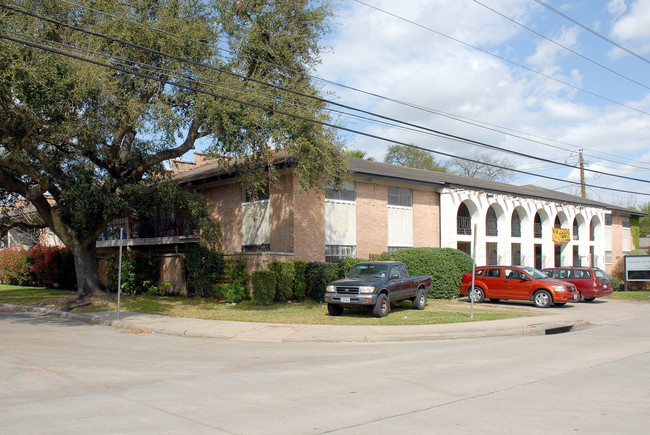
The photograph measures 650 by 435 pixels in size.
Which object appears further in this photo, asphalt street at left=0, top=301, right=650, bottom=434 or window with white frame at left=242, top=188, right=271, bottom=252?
window with white frame at left=242, top=188, right=271, bottom=252

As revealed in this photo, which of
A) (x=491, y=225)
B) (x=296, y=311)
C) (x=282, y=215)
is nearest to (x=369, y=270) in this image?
(x=296, y=311)

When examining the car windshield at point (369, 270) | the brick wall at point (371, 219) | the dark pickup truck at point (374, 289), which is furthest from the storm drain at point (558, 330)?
the brick wall at point (371, 219)

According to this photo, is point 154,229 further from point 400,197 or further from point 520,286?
point 520,286


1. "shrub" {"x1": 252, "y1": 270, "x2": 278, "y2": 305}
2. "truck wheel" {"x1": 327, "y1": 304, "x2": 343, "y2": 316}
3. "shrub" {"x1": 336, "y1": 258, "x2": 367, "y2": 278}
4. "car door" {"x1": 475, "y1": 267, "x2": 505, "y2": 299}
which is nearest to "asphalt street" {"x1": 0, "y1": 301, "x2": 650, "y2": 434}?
"truck wheel" {"x1": 327, "y1": 304, "x2": 343, "y2": 316}

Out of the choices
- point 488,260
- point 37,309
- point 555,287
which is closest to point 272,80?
point 37,309

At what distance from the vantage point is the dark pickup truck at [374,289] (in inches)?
632

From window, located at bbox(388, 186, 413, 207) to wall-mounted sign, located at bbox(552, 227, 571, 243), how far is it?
13.9m

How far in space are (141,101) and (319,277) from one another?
9.19 m

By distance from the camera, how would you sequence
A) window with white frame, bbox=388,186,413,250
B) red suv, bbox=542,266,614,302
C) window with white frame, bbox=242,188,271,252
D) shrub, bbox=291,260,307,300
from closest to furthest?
shrub, bbox=291,260,307,300 → window with white frame, bbox=242,188,271,252 → red suv, bbox=542,266,614,302 → window with white frame, bbox=388,186,413,250

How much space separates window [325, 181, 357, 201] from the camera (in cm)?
2378

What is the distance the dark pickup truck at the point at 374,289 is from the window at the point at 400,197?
28.2 ft

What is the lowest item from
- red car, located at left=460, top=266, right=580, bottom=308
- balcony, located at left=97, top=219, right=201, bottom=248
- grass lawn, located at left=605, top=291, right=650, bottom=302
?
grass lawn, located at left=605, top=291, right=650, bottom=302

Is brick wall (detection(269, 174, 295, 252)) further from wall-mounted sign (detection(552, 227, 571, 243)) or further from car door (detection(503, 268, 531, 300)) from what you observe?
wall-mounted sign (detection(552, 227, 571, 243))

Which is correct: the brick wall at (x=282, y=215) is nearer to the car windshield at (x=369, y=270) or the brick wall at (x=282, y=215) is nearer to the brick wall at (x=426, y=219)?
the car windshield at (x=369, y=270)
